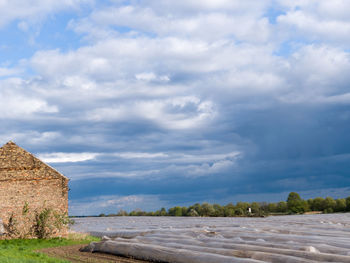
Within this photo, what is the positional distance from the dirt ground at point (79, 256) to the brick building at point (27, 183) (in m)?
5.08

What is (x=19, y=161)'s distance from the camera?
20531mm

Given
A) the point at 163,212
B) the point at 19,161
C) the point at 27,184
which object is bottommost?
the point at 163,212

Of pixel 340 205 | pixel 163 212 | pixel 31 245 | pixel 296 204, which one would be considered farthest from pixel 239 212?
pixel 31 245

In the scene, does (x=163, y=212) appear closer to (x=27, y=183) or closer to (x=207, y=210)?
(x=207, y=210)

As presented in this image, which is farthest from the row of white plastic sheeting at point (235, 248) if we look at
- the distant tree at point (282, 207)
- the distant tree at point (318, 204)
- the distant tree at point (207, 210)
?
the distant tree at point (318, 204)

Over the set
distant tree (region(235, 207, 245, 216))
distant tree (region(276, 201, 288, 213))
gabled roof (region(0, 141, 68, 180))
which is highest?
gabled roof (region(0, 141, 68, 180))

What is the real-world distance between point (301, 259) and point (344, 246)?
2.01m

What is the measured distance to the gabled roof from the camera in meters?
20.4

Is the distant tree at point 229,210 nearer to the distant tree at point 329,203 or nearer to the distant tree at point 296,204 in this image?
the distant tree at point 296,204

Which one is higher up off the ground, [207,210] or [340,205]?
[340,205]

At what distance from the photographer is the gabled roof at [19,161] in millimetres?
20438

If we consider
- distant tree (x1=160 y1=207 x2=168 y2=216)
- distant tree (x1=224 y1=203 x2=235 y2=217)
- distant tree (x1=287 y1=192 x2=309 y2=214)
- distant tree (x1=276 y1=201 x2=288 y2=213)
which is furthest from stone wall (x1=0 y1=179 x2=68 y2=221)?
distant tree (x1=276 y1=201 x2=288 y2=213)

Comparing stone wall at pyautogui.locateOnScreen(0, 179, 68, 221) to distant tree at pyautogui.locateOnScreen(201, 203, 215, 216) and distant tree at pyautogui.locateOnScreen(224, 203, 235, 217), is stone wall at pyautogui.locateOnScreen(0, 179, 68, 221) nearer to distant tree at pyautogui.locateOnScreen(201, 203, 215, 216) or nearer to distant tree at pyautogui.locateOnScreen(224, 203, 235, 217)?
distant tree at pyautogui.locateOnScreen(201, 203, 215, 216)

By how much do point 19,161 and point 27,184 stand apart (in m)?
1.27
